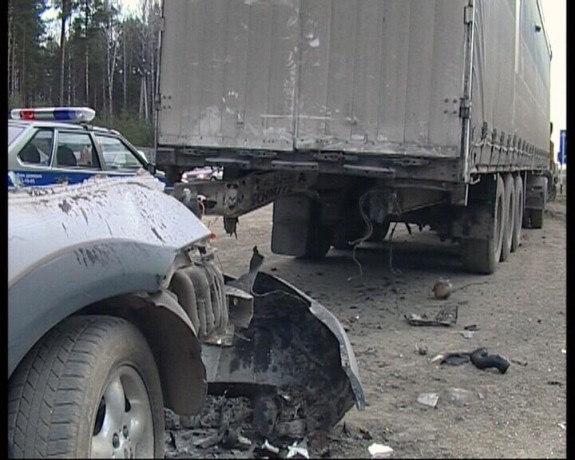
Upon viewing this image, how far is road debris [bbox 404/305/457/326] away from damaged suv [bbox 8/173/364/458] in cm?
355

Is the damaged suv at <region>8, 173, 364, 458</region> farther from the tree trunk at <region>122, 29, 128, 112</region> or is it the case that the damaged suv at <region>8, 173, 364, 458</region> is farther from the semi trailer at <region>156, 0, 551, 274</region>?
the tree trunk at <region>122, 29, 128, 112</region>

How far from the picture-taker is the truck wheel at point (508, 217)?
37.0 ft

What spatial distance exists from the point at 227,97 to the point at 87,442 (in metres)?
5.98

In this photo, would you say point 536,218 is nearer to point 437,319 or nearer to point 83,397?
point 437,319

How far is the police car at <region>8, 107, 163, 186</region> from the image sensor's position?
16.3 feet

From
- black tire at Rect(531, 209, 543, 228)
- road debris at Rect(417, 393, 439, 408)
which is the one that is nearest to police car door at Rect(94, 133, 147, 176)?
road debris at Rect(417, 393, 439, 408)

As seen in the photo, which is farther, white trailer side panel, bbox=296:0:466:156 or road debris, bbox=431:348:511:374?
→ white trailer side panel, bbox=296:0:466:156

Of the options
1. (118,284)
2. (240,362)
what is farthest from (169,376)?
(240,362)

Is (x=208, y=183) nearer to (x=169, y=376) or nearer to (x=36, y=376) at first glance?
(x=169, y=376)

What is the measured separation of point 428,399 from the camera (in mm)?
4805

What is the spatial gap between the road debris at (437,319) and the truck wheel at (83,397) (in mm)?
4780

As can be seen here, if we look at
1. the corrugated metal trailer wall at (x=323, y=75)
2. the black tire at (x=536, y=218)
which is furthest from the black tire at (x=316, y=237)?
the black tire at (x=536, y=218)

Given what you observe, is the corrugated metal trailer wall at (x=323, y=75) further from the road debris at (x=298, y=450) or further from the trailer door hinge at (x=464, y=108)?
the road debris at (x=298, y=450)

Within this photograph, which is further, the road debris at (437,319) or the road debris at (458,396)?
the road debris at (437,319)
